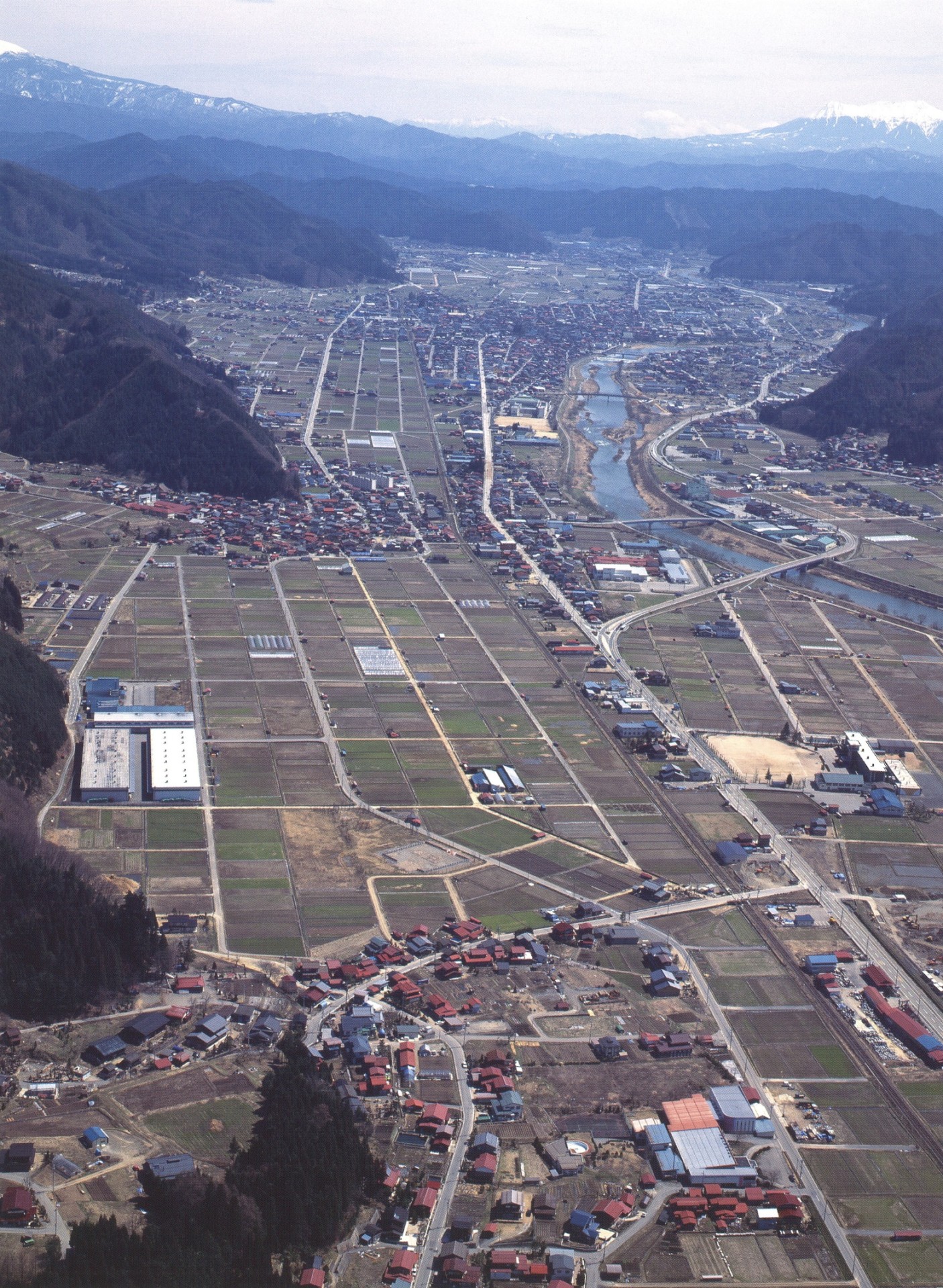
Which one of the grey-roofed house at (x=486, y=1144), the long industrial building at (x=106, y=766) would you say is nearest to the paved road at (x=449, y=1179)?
the grey-roofed house at (x=486, y=1144)

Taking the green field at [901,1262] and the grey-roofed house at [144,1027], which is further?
the grey-roofed house at [144,1027]

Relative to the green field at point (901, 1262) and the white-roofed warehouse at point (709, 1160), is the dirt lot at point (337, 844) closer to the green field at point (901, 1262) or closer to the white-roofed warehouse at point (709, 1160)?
the white-roofed warehouse at point (709, 1160)

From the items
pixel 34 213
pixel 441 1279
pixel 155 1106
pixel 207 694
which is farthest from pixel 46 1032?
pixel 34 213

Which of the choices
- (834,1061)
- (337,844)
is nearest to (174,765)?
(337,844)

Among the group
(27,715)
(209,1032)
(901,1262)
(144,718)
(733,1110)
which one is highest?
(27,715)

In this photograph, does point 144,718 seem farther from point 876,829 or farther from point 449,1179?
point 449,1179
